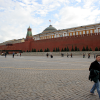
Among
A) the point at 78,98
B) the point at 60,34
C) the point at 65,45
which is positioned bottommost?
the point at 78,98

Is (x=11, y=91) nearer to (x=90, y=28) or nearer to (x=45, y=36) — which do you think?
(x=90, y=28)

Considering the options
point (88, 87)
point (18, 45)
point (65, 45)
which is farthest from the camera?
point (18, 45)

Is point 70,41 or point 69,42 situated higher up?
point 70,41

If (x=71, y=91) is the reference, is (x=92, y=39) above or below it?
above

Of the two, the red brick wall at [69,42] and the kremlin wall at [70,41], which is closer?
the red brick wall at [69,42]

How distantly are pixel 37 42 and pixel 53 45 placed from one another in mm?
7075

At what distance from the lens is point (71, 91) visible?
12.1 feet

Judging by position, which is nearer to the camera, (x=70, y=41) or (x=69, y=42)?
(x=70, y=41)

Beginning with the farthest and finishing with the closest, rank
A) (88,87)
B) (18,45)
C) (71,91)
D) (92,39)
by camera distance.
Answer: (18,45) < (92,39) < (88,87) < (71,91)

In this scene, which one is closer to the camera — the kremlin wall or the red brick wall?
the red brick wall

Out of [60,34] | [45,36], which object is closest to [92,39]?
[60,34]

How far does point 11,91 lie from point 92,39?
2689cm

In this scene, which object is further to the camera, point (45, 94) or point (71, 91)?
point (71, 91)

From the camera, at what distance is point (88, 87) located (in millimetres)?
4059
